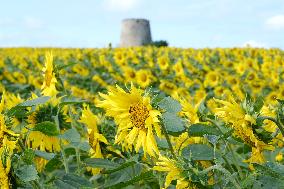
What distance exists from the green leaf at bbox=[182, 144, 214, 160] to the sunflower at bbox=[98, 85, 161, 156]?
94 millimetres

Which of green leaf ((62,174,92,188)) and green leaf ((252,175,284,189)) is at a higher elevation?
green leaf ((252,175,284,189))

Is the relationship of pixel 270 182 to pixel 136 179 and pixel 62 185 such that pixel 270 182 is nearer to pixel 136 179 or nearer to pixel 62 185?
pixel 136 179

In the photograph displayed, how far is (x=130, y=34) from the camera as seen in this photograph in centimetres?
2823

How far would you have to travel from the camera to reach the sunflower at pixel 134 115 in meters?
1.52

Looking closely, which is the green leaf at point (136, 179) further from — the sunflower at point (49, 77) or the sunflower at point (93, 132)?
the sunflower at point (49, 77)

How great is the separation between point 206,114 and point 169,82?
634 centimetres

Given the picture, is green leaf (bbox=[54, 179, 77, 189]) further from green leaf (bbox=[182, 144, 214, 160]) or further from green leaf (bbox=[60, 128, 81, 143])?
green leaf (bbox=[182, 144, 214, 160])

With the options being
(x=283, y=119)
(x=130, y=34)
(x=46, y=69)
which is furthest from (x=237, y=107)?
(x=130, y=34)

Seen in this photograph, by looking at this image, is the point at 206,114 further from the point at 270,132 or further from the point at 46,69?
the point at 46,69

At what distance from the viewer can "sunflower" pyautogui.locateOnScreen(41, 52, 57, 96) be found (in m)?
2.38

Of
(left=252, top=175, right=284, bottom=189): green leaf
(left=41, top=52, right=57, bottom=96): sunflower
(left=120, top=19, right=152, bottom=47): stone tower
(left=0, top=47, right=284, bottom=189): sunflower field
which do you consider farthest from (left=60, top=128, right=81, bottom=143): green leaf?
(left=120, top=19, right=152, bottom=47): stone tower

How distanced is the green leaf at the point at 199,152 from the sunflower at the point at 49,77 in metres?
0.94

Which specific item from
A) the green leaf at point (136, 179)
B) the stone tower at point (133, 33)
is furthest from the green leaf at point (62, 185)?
the stone tower at point (133, 33)

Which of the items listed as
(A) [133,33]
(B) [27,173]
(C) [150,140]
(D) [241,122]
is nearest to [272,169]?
(D) [241,122]
